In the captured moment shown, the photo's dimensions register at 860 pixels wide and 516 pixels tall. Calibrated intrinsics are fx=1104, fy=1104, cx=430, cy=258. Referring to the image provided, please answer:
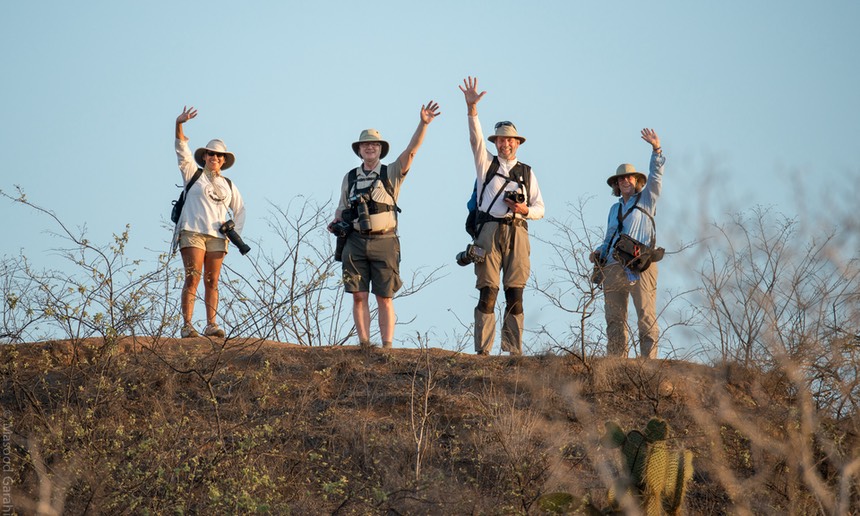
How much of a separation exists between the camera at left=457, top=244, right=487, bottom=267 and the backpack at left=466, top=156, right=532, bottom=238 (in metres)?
0.22

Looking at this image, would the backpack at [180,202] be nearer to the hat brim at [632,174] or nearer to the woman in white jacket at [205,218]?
the woman in white jacket at [205,218]

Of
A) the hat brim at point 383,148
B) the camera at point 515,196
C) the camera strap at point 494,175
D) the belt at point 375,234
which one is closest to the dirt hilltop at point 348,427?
the belt at point 375,234

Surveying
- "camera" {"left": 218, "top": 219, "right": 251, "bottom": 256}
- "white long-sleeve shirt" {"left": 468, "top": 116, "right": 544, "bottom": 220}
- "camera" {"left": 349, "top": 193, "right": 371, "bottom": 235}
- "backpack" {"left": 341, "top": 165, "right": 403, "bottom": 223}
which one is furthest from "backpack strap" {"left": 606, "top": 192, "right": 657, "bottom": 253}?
"camera" {"left": 218, "top": 219, "right": 251, "bottom": 256}

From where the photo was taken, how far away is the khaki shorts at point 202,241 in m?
9.41

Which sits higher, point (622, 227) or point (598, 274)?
point (622, 227)

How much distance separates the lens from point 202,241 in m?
9.48

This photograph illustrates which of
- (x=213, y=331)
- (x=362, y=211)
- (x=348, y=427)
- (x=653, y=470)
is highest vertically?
(x=362, y=211)

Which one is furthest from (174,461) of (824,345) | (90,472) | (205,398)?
(824,345)

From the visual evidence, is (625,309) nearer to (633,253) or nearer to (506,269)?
(633,253)

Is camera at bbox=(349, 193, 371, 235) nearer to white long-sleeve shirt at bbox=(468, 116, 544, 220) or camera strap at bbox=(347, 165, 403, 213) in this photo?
camera strap at bbox=(347, 165, 403, 213)

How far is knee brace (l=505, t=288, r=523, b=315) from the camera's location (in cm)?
913

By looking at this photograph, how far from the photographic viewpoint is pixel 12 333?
818 cm

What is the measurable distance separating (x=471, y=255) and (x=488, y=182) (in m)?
0.66

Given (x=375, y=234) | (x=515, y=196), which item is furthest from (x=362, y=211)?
(x=515, y=196)
